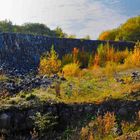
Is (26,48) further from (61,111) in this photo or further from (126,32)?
(126,32)

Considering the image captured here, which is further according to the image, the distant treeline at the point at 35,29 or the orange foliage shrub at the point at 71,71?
the distant treeline at the point at 35,29

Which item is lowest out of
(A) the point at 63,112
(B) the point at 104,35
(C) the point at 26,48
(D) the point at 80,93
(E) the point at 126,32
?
(A) the point at 63,112

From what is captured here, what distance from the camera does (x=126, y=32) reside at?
66688 millimetres

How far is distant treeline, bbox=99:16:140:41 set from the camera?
65375 millimetres

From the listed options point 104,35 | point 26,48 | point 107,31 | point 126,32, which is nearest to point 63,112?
point 26,48

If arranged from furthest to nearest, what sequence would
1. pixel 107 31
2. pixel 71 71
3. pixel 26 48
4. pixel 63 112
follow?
pixel 107 31
pixel 26 48
pixel 71 71
pixel 63 112

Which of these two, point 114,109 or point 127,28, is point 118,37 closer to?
point 127,28

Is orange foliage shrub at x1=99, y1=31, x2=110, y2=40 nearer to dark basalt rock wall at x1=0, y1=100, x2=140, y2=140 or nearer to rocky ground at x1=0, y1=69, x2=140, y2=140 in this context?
rocky ground at x1=0, y1=69, x2=140, y2=140

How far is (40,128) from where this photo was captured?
15.4 metres

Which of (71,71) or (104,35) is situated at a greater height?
(104,35)

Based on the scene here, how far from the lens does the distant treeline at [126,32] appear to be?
65.4m

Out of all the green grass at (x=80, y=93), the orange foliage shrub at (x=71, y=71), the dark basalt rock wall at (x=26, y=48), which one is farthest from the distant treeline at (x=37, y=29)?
the green grass at (x=80, y=93)

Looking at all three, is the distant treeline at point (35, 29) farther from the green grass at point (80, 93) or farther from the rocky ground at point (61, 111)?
the rocky ground at point (61, 111)

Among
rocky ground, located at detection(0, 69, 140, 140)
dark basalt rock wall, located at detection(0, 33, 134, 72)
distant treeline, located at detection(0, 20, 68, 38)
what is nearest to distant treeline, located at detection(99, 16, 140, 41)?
distant treeline, located at detection(0, 20, 68, 38)
